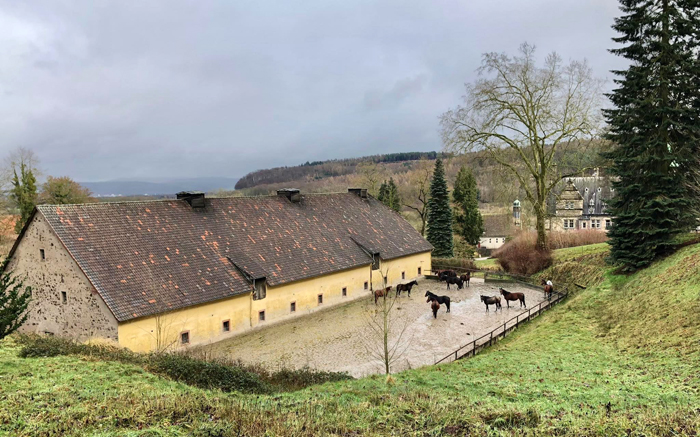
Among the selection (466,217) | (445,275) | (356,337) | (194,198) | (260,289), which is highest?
(194,198)

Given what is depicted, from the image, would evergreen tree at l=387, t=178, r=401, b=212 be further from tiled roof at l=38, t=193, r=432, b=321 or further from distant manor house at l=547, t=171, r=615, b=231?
tiled roof at l=38, t=193, r=432, b=321

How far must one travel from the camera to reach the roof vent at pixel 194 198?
80.4 feet

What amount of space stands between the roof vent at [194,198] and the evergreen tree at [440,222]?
2678cm

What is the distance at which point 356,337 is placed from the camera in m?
20.3

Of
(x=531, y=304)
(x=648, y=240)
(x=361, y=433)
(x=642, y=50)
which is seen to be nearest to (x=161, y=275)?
(x=361, y=433)

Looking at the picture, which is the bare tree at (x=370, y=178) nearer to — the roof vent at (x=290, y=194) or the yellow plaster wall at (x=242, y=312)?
the roof vent at (x=290, y=194)

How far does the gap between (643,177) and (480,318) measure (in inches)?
435

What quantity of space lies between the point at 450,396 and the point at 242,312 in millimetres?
13338

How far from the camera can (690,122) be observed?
2078 centimetres

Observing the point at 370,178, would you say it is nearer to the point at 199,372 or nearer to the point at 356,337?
the point at 356,337

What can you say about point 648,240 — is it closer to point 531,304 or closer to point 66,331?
point 531,304

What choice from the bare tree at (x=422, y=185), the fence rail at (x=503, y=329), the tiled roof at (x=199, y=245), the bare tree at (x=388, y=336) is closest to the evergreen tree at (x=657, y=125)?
the fence rail at (x=503, y=329)

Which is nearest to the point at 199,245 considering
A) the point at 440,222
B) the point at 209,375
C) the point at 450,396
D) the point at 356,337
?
→ the point at 356,337

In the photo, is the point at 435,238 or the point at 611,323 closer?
the point at 611,323
